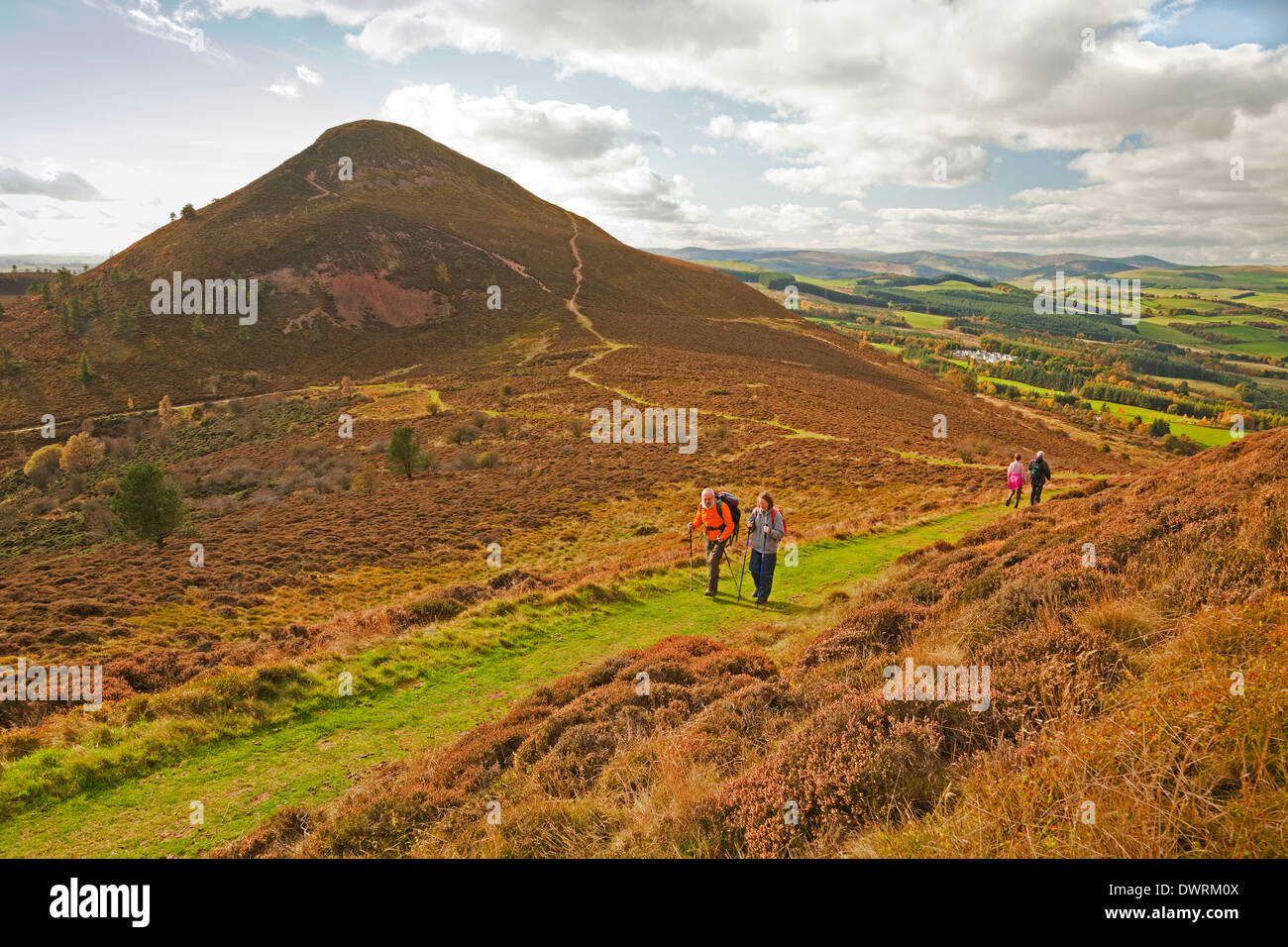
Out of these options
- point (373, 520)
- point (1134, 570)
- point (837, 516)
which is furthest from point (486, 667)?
point (373, 520)

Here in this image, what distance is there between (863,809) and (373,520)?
30.1m

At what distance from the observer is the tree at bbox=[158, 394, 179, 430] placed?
55.5 meters

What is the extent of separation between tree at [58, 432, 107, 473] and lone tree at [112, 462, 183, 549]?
27.8m

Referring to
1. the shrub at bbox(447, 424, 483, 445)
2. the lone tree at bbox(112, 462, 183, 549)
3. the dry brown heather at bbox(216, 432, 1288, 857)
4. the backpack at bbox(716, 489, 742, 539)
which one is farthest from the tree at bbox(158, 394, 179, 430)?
the dry brown heather at bbox(216, 432, 1288, 857)

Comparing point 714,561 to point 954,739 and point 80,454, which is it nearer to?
point 954,739

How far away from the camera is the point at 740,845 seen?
4309 millimetres

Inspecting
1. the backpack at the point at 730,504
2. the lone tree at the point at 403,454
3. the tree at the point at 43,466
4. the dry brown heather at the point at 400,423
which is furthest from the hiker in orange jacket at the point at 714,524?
the tree at the point at 43,466

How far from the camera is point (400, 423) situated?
53.0 metres

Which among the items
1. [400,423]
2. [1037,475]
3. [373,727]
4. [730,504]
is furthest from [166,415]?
[1037,475]

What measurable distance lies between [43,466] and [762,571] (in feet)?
192

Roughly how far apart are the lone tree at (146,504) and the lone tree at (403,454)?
13069mm

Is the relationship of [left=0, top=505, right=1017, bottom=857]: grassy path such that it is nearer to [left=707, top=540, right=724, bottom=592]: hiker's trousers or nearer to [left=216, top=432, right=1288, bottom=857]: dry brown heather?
[left=707, top=540, right=724, bottom=592]: hiker's trousers

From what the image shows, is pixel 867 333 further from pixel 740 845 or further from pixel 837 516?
pixel 740 845

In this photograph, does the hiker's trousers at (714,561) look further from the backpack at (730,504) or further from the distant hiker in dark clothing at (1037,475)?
the distant hiker in dark clothing at (1037,475)
